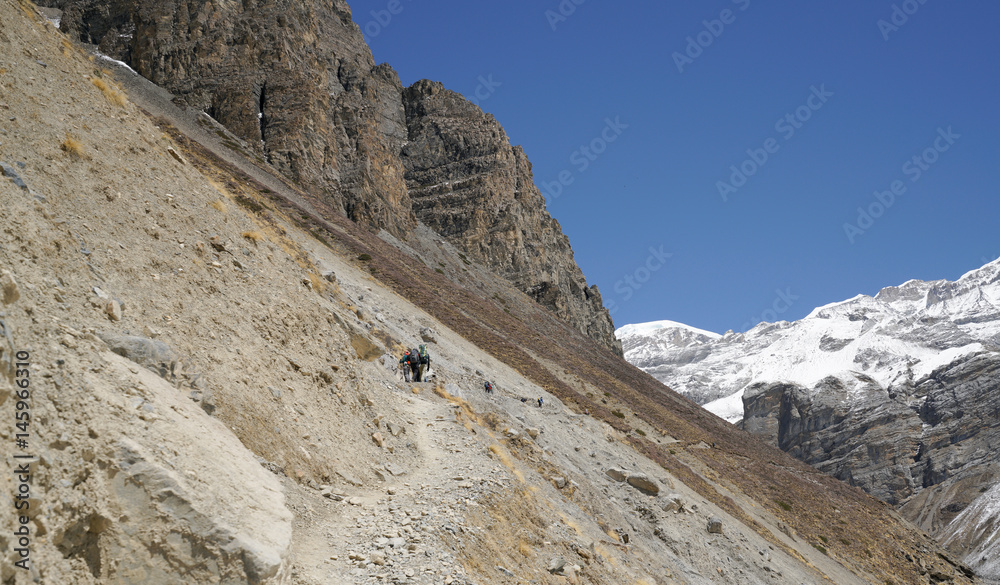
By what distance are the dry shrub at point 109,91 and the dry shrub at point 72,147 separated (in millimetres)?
2854

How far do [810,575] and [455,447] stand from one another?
2170 cm

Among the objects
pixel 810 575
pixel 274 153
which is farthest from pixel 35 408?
pixel 274 153

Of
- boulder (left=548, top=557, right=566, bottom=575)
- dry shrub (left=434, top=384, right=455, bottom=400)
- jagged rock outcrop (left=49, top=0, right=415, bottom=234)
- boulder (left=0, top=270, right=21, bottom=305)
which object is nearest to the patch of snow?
jagged rock outcrop (left=49, top=0, right=415, bottom=234)

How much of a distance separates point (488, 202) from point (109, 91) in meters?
89.3

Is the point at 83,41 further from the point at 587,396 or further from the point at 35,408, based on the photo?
the point at 35,408

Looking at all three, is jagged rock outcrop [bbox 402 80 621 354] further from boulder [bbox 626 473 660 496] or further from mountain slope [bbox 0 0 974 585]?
mountain slope [bbox 0 0 974 585]

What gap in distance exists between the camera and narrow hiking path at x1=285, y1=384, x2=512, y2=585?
7.71 metres

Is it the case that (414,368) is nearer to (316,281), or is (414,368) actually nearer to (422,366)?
(422,366)

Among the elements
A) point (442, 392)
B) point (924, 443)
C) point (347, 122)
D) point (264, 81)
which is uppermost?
point (924, 443)

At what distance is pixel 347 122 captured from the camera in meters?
86.1

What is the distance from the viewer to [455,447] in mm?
13406

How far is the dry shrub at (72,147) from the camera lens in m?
9.91

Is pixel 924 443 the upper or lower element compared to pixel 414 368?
upper

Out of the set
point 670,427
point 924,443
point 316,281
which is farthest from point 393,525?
point 924,443
